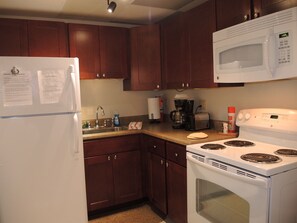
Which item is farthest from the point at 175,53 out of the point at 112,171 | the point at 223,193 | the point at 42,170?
the point at 42,170

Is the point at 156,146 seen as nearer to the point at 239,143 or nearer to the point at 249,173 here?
the point at 239,143

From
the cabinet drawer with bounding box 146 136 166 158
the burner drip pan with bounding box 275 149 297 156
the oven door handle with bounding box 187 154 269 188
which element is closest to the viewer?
the oven door handle with bounding box 187 154 269 188

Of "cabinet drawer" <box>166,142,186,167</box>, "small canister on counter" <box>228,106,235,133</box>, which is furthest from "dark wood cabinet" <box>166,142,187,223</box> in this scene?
"small canister on counter" <box>228,106,235,133</box>

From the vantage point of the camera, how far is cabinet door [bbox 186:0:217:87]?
7.19 feet

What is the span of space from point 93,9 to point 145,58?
2.65 ft

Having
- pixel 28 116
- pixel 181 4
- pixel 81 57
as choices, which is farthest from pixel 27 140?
pixel 181 4

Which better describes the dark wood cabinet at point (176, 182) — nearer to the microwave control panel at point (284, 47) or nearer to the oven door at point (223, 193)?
the oven door at point (223, 193)

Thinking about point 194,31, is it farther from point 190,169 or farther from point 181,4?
point 190,169

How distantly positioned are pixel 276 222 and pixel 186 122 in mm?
1358

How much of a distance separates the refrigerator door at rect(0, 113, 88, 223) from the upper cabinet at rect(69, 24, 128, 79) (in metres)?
0.86

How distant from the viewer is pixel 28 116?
2045mm

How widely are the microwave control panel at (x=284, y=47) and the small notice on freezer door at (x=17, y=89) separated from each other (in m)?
1.89

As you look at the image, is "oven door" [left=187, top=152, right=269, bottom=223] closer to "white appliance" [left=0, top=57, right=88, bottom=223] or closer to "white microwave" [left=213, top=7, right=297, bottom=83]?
"white microwave" [left=213, top=7, right=297, bottom=83]

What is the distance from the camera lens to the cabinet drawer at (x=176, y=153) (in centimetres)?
212
